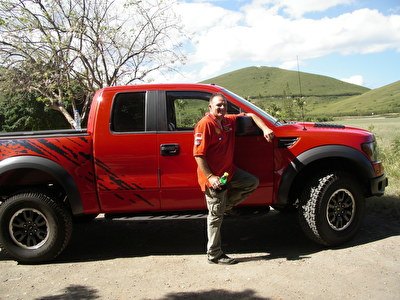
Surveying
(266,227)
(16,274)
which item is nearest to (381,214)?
(266,227)

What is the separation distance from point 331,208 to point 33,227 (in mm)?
3278

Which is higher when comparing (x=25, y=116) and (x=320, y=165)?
(x=25, y=116)

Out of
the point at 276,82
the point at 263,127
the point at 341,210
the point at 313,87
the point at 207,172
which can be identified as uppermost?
the point at 276,82

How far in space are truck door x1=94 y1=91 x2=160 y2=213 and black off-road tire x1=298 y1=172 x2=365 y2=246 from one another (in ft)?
5.46

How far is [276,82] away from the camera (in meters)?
146

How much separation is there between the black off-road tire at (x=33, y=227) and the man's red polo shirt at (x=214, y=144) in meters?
1.62

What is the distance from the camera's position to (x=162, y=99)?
15.0ft

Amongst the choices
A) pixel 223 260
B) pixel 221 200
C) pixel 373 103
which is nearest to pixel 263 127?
pixel 221 200

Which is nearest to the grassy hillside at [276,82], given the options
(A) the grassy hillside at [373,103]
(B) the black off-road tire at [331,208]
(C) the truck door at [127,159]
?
(A) the grassy hillside at [373,103]

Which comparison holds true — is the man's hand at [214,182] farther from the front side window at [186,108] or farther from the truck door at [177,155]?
the front side window at [186,108]

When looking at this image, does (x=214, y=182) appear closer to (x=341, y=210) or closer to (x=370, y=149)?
(x=341, y=210)

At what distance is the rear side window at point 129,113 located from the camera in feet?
14.8

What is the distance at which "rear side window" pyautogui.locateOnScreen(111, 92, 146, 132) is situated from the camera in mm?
4516

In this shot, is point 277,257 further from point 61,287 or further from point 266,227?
point 61,287
